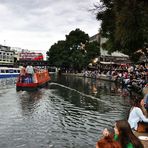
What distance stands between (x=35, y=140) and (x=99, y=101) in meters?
14.3

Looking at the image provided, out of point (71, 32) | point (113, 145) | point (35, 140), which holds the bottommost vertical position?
point (35, 140)

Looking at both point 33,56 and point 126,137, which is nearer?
point 126,137

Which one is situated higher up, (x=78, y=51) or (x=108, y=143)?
(x=78, y=51)

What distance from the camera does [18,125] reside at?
17422mm

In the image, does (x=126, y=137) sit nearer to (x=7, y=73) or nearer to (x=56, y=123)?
(x=56, y=123)

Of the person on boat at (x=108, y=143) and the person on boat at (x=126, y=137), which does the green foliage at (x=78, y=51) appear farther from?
the person on boat at (x=126, y=137)

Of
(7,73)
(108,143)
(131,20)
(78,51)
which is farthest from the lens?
(78,51)

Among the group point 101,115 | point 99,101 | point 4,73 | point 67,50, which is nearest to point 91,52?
point 67,50

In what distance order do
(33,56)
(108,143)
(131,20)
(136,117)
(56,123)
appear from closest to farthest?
(108,143), (136,117), (56,123), (131,20), (33,56)

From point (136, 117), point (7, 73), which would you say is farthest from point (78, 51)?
point (136, 117)

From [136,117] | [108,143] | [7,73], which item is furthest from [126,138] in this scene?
[7,73]

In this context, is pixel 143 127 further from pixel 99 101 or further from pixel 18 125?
pixel 99 101

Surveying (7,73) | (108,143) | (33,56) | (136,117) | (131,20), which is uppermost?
(33,56)

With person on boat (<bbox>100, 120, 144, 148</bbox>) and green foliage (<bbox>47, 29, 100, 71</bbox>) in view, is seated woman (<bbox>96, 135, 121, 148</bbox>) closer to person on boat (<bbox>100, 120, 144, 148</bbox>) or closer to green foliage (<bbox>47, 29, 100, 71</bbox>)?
person on boat (<bbox>100, 120, 144, 148</bbox>)
